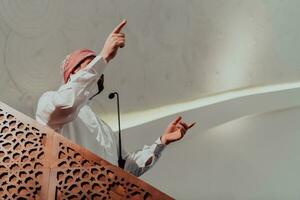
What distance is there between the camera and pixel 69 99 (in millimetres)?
1490

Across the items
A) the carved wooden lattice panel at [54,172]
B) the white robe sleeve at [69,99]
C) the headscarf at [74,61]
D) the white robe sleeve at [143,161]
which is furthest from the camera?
the white robe sleeve at [143,161]

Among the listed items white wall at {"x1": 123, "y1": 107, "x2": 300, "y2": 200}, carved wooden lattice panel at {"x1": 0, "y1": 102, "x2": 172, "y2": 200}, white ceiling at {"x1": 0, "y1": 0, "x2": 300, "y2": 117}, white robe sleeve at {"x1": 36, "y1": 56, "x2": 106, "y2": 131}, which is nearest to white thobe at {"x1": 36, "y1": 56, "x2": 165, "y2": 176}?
white robe sleeve at {"x1": 36, "y1": 56, "x2": 106, "y2": 131}

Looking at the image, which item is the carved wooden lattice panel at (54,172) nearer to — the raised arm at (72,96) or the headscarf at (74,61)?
the raised arm at (72,96)

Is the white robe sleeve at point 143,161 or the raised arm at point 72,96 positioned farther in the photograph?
the white robe sleeve at point 143,161

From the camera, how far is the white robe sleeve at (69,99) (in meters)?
1.49

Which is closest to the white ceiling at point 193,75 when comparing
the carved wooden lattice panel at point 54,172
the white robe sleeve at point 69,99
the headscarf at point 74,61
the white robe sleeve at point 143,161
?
the headscarf at point 74,61

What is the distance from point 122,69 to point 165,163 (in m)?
0.93

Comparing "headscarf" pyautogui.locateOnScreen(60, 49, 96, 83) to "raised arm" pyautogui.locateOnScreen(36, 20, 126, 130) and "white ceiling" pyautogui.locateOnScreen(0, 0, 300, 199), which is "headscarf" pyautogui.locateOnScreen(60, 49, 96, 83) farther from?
"white ceiling" pyautogui.locateOnScreen(0, 0, 300, 199)

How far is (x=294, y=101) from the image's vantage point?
14.8 ft

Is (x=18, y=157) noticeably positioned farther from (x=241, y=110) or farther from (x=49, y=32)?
(x=241, y=110)

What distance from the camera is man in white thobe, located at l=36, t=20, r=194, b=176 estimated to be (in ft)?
4.95

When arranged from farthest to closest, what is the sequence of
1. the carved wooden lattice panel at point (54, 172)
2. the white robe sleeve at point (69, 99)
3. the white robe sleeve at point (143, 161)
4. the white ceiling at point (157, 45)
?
1. the white ceiling at point (157, 45)
2. the white robe sleeve at point (143, 161)
3. the white robe sleeve at point (69, 99)
4. the carved wooden lattice panel at point (54, 172)

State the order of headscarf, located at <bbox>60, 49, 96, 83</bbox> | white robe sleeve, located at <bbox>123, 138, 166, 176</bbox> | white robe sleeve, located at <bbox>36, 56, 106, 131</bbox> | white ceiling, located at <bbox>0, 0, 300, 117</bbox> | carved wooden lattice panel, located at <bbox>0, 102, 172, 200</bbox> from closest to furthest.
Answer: carved wooden lattice panel, located at <bbox>0, 102, 172, 200</bbox>
white robe sleeve, located at <bbox>36, 56, 106, 131</bbox>
headscarf, located at <bbox>60, 49, 96, 83</bbox>
white robe sleeve, located at <bbox>123, 138, 166, 176</bbox>
white ceiling, located at <bbox>0, 0, 300, 117</bbox>

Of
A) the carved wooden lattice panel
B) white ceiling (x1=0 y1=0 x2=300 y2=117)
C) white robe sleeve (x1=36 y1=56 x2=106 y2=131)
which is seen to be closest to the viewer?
the carved wooden lattice panel
